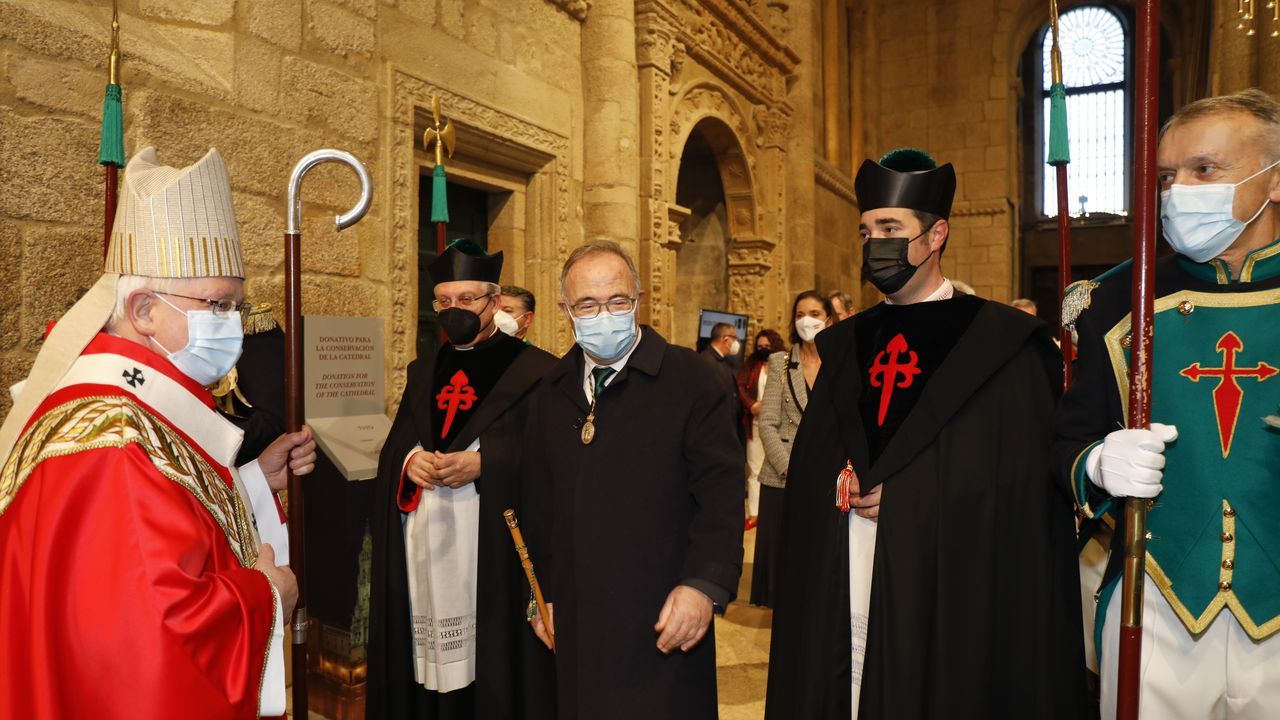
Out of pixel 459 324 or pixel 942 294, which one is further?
pixel 459 324

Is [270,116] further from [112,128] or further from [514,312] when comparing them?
[514,312]

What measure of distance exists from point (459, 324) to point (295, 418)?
3.22 feet

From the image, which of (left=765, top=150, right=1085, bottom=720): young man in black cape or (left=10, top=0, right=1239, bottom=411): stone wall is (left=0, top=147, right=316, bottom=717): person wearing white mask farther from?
(left=10, top=0, right=1239, bottom=411): stone wall

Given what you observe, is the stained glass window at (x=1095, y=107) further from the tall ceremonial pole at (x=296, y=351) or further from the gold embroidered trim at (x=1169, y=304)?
the tall ceremonial pole at (x=296, y=351)

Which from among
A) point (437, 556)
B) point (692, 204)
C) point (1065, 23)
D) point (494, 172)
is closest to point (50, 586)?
point (437, 556)

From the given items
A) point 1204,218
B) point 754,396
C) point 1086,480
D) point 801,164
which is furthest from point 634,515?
point 801,164

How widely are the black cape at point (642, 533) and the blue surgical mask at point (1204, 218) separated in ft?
3.57

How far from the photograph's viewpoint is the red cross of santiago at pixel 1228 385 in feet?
5.20

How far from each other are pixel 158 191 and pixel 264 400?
1.52 metres

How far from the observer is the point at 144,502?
1331mm

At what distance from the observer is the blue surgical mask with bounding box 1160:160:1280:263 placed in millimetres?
1571

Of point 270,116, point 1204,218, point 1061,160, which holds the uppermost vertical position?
point 270,116

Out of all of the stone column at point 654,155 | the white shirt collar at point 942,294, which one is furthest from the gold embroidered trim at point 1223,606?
the stone column at point 654,155

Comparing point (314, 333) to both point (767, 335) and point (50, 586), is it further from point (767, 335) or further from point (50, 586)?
point (767, 335)
